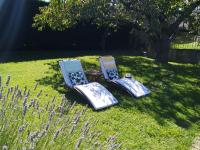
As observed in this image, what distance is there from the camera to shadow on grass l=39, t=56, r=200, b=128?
8609 mm

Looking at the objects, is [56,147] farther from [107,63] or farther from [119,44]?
[119,44]

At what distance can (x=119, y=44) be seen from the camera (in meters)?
24.4

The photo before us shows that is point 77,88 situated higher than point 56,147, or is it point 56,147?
point 56,147

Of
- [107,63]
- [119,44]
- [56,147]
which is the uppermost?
[56,147]

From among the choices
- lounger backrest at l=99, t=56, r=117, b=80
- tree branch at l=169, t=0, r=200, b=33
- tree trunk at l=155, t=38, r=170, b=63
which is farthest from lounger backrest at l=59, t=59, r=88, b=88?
tree trunk at l=155, t=38, r=170, b=63

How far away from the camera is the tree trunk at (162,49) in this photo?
17.5 m

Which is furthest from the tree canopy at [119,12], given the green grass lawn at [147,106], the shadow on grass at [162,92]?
the green grass lawn at [147,106]

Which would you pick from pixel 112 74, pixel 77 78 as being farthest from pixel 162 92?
pixel 77 78

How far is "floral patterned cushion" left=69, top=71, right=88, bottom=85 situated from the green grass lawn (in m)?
0.29

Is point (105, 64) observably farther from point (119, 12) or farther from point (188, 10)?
point (188, 10)

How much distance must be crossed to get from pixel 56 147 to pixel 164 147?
321 centimetres

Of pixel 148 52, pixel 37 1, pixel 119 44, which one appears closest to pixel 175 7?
pixel 148 52

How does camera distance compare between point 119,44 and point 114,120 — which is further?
point 119,44

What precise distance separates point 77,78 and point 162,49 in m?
8.92
